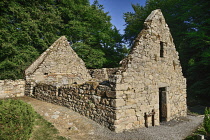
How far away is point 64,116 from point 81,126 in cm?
113

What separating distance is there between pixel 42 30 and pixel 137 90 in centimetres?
1438

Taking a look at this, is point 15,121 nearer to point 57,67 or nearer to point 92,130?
point 92,130

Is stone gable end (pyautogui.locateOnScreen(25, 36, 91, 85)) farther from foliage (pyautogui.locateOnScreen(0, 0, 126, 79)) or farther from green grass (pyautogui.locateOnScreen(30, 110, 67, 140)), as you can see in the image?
green grass (pyautogui.locateOnScreen(30, 110, 67, 140))

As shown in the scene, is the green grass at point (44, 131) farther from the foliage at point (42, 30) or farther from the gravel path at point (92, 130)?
the foliage at point (42, 30)

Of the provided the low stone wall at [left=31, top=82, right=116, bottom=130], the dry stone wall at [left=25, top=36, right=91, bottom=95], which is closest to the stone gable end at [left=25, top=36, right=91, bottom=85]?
the dry stone wall at [left=25, top=36, right=91, bottom=95]

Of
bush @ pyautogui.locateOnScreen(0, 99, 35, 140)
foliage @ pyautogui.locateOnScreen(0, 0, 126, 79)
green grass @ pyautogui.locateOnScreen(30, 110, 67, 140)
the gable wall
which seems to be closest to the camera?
bush @ pyautogui.locateOnScreen(0, 99, 35, 140)

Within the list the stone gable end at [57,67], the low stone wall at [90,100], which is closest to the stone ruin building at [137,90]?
the low stone wall at [90,100]

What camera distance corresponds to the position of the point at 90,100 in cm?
596

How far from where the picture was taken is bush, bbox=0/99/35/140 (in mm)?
3074

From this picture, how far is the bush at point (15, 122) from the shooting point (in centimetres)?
307

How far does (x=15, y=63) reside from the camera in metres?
12.6

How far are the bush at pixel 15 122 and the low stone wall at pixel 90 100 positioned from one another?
2.64 metres

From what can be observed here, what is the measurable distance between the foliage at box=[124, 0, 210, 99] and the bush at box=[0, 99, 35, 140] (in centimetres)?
1250

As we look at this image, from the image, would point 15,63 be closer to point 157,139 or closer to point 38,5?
point 38,5
